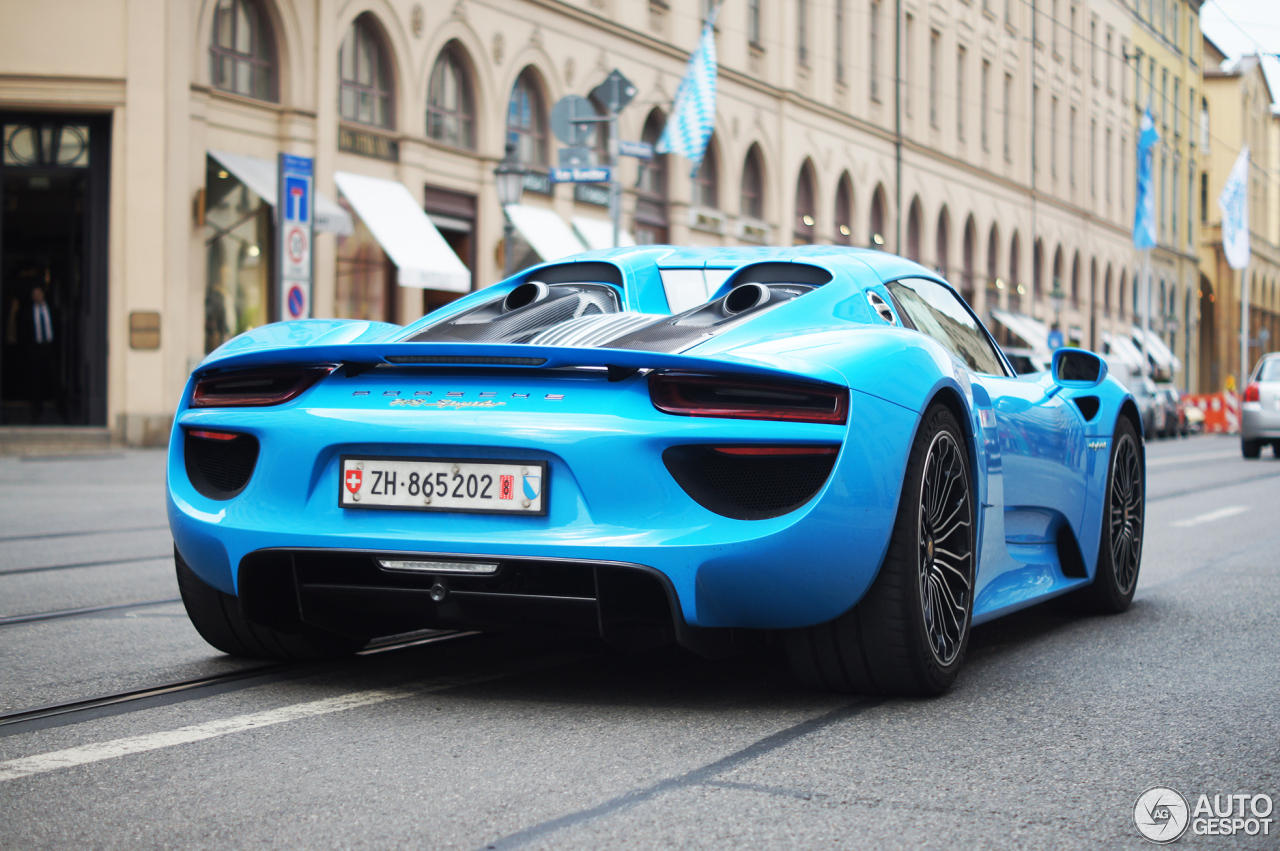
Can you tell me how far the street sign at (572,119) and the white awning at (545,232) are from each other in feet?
17.0

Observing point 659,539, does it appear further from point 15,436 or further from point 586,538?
point 15,436

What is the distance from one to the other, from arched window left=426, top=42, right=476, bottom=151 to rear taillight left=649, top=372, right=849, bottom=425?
2185 centimetres

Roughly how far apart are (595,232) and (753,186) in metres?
7.68

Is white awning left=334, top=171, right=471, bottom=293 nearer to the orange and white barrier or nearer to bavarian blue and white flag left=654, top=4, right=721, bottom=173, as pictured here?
bavarian blue and white flag left=654, top=4, right=721, bottom=173

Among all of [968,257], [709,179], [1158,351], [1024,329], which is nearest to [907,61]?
[968,257]

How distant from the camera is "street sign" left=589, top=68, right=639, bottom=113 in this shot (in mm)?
19297

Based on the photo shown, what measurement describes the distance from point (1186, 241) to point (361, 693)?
242 feet

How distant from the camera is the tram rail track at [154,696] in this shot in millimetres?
3707

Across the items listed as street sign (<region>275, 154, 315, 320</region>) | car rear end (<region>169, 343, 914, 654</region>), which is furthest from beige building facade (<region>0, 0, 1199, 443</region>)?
car rear end (<region>169, 343, 914, 654</region>)

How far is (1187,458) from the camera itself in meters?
22.8

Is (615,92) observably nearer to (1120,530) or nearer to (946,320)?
(1120,530)

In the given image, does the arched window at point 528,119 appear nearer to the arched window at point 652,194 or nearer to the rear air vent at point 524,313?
the arched window at point 652,194

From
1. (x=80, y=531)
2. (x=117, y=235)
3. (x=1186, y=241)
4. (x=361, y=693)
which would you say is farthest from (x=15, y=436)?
(x=1186, y=241)

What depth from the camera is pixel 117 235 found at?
20125 mm
